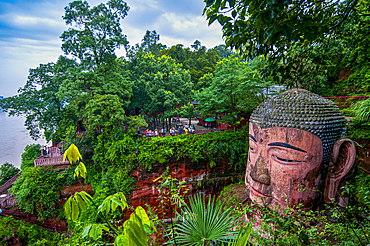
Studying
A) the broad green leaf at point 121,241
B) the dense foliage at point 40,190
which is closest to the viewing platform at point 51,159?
the dense foliage at point 40,190

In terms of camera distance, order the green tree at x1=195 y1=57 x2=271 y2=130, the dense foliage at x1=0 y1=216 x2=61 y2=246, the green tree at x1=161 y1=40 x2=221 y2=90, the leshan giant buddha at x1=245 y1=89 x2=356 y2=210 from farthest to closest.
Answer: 1. the green tree at x1=161 y1=40 x2=221 y2=90
2. the green tree at x1=195 y1=57 x2=271 y2=130
3. the dense foliage at x1=0 y1=216 x2=61 y2=246
4. the leshan giant buddha at x1=245 y1=89 x2=356 y2=210

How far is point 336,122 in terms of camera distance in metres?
4.28

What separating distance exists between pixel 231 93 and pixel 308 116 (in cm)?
608

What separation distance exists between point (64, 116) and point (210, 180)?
12.2 meters

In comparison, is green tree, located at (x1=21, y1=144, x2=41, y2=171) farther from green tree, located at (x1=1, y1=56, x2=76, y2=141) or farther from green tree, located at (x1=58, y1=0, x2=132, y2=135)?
green tree, located at (x1=58, y1=0, x2=132, y2=135)

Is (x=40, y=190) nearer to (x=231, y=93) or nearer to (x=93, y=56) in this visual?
(x=93, y=56)

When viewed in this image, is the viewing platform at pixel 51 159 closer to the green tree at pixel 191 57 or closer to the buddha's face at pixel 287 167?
the buddha's face at pixel 287 167

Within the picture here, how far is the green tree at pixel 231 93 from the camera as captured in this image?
962 cm

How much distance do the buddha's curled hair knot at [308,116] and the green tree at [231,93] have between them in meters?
4.86

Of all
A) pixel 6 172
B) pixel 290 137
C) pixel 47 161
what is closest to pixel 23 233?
pixel 47 161

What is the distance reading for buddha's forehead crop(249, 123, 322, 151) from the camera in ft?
13.5

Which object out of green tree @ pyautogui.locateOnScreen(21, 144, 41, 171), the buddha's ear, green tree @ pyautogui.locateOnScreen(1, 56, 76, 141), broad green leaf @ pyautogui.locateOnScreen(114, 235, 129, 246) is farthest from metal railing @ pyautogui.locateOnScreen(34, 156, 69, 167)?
the buddha's ear

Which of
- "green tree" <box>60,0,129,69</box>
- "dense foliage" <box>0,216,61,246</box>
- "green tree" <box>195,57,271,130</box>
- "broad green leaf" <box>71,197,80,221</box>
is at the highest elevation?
"green tree" <box>60,0,129,69</box>

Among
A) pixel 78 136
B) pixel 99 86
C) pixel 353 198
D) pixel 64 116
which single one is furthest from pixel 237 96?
pixel 64 116
